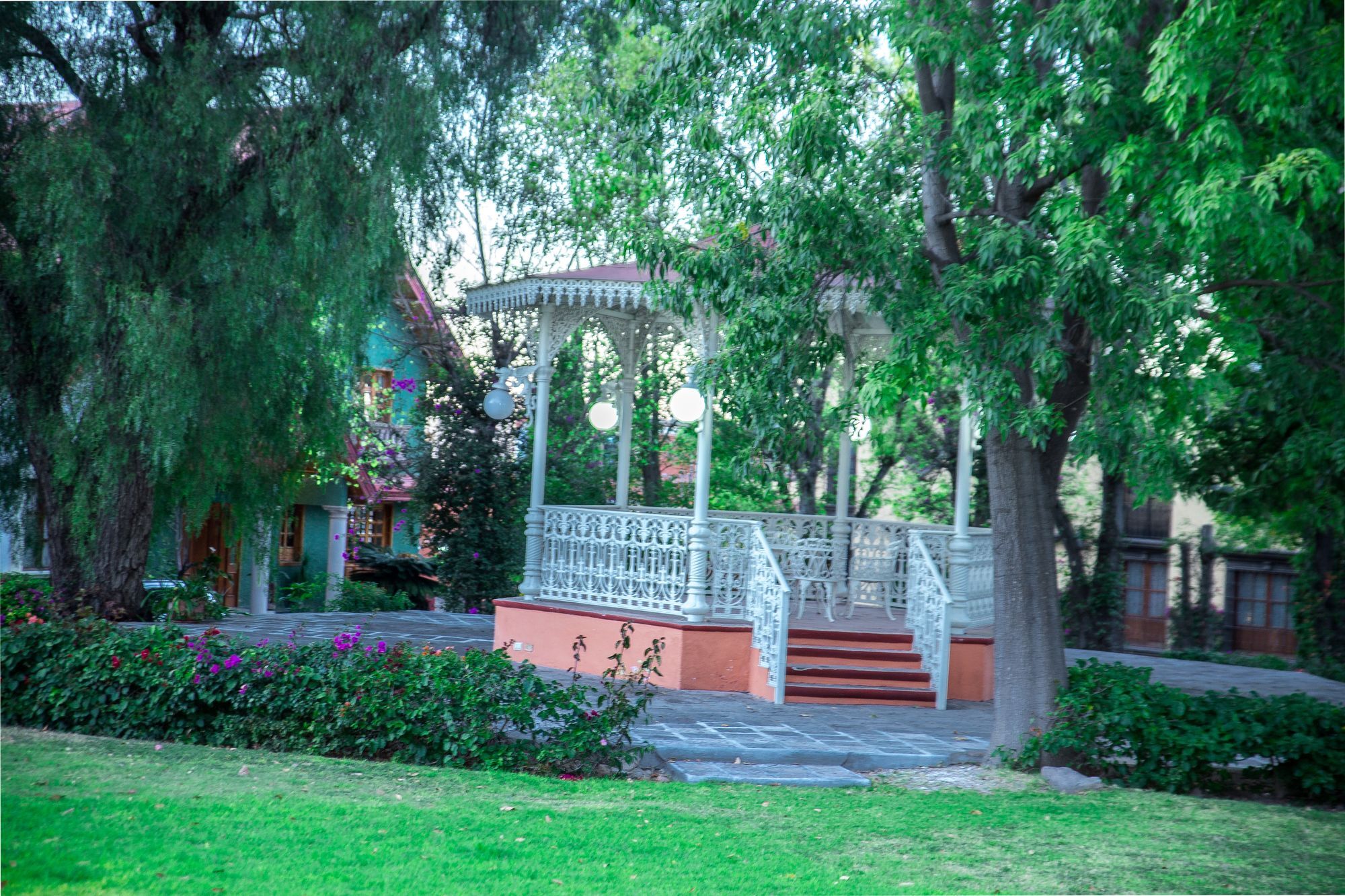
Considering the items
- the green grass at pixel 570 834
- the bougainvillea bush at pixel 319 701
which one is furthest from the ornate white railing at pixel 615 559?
the green grass at pixel 570 834

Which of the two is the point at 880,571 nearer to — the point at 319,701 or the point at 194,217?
the point at 319,701

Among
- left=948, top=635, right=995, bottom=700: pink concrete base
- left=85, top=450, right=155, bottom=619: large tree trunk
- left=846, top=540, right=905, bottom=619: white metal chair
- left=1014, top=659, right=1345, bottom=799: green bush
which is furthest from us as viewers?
left=846, top=540, right=905, bottom=619: white metal chair

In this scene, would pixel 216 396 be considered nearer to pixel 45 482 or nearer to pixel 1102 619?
pixel 45 482

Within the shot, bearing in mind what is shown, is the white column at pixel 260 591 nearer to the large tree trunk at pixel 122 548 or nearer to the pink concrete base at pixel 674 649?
the large tree trunk at pixel 122 548

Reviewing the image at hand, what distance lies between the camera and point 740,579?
440 inches

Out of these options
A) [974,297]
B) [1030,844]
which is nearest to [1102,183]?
[974,297]

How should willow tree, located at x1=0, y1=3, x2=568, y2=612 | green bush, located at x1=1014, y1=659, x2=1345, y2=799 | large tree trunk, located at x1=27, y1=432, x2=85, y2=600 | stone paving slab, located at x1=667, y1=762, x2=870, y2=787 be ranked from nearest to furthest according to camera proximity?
1. stone paving slab, located at x1=667, y1=762, x2=870, y2=787
2. green bush, located at x1=1014, y1=659, x2=1345, y2=799
3. willow tree, located at x1=0, y1=3, x2=568, y2=612
4. large tree trunk, located at x1=27, y1=432, x2=85, y2=600

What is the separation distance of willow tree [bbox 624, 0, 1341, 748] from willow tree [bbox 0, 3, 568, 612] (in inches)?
138

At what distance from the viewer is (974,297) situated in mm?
6848

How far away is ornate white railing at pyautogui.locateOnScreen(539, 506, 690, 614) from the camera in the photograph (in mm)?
11156

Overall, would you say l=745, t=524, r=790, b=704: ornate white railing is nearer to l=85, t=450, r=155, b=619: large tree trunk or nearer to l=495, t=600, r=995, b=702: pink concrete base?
l=495, t=600, r=995, b=702: pink concrete base

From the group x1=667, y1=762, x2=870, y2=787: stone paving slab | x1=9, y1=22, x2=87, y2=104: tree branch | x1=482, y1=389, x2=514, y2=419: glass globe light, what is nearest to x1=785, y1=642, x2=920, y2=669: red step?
x1=667, y1=762, x2=870, y2=787: stone paving slab

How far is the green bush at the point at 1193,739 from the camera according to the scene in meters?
7.52

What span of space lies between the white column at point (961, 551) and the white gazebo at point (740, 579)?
0.06 ft
